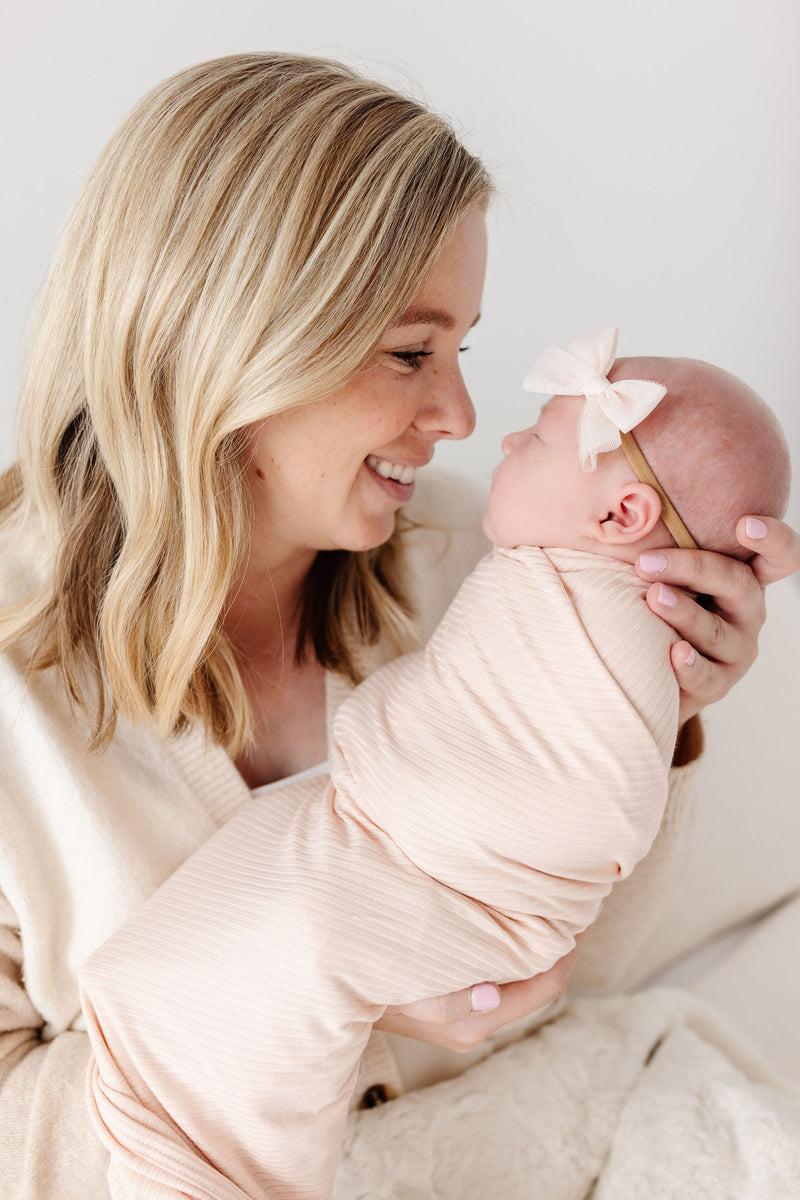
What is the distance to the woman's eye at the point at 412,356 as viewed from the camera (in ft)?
4.16

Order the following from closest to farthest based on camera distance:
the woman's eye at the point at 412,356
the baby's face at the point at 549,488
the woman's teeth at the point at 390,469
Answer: the baby's face at the point at 549,488 → the woman's eye at the point at 412,356 → the woman's teeth at the point at 390,469

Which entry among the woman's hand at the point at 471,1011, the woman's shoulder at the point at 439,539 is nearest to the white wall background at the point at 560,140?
the woman's shoulder at the point at 439,539

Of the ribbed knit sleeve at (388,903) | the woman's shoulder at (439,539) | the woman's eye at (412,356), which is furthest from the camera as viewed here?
the woman's shoulder at (439,539)

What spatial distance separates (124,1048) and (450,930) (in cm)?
39

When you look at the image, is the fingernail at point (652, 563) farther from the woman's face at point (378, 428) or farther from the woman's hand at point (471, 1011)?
the woman's hand at point (471, 1011)

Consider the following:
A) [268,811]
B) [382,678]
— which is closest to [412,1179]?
[268,811]

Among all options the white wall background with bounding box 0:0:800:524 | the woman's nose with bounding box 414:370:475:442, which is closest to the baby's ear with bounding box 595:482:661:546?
the woman's nose with bounding box 414:370:475:442

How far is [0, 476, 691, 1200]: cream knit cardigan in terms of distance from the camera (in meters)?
1.22

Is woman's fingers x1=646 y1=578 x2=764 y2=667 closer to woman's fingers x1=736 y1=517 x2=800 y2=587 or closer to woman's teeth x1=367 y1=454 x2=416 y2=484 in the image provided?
woman's fingers x1=736 y1=517 x2=800 y2=587

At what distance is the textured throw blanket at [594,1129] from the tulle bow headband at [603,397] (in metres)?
0.81

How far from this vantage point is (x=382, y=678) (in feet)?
4.23

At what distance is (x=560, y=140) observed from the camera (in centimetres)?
185

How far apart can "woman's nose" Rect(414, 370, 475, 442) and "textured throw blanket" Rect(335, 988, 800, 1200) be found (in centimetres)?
97

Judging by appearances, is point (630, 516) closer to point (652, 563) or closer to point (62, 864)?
point (652, 563)
